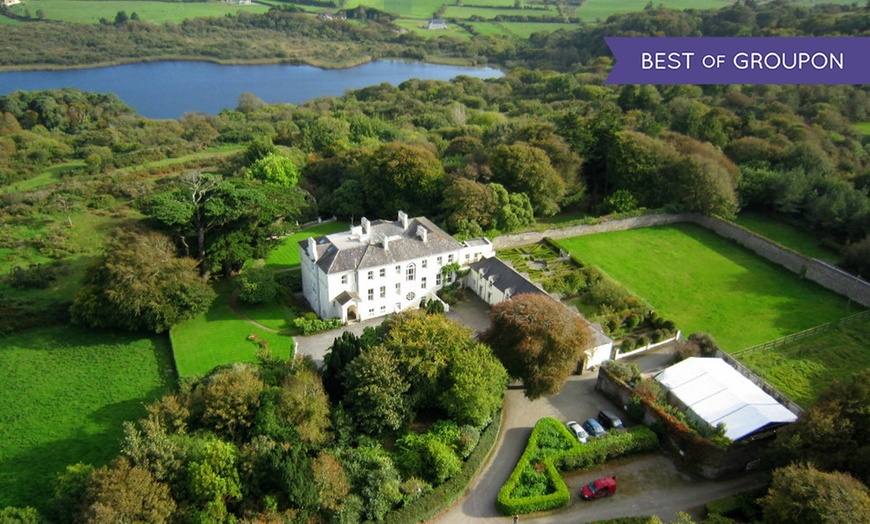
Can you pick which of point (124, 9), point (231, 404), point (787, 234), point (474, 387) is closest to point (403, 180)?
point (474, 387)

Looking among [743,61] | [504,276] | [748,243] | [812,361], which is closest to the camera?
[812,361]

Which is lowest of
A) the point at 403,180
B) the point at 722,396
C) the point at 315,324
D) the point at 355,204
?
A: the point at 315,324

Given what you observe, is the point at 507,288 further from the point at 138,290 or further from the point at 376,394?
Result: the point at 138,290

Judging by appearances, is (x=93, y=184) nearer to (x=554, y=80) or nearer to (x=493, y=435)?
(x=493, y=435)

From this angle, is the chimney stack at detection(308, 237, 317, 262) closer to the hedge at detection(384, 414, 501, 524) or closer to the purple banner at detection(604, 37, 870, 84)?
the hedge at detection(384, 414, 501, 524)

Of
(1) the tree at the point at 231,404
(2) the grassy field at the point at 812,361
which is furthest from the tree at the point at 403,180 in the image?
(2) the grassy field at the point at 812,361

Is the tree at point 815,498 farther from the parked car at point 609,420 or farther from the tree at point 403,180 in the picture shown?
the tree at point 403,180

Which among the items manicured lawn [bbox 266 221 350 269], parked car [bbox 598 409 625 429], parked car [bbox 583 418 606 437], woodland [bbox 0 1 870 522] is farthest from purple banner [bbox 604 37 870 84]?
parked car [bbox 583 418 606 437]
